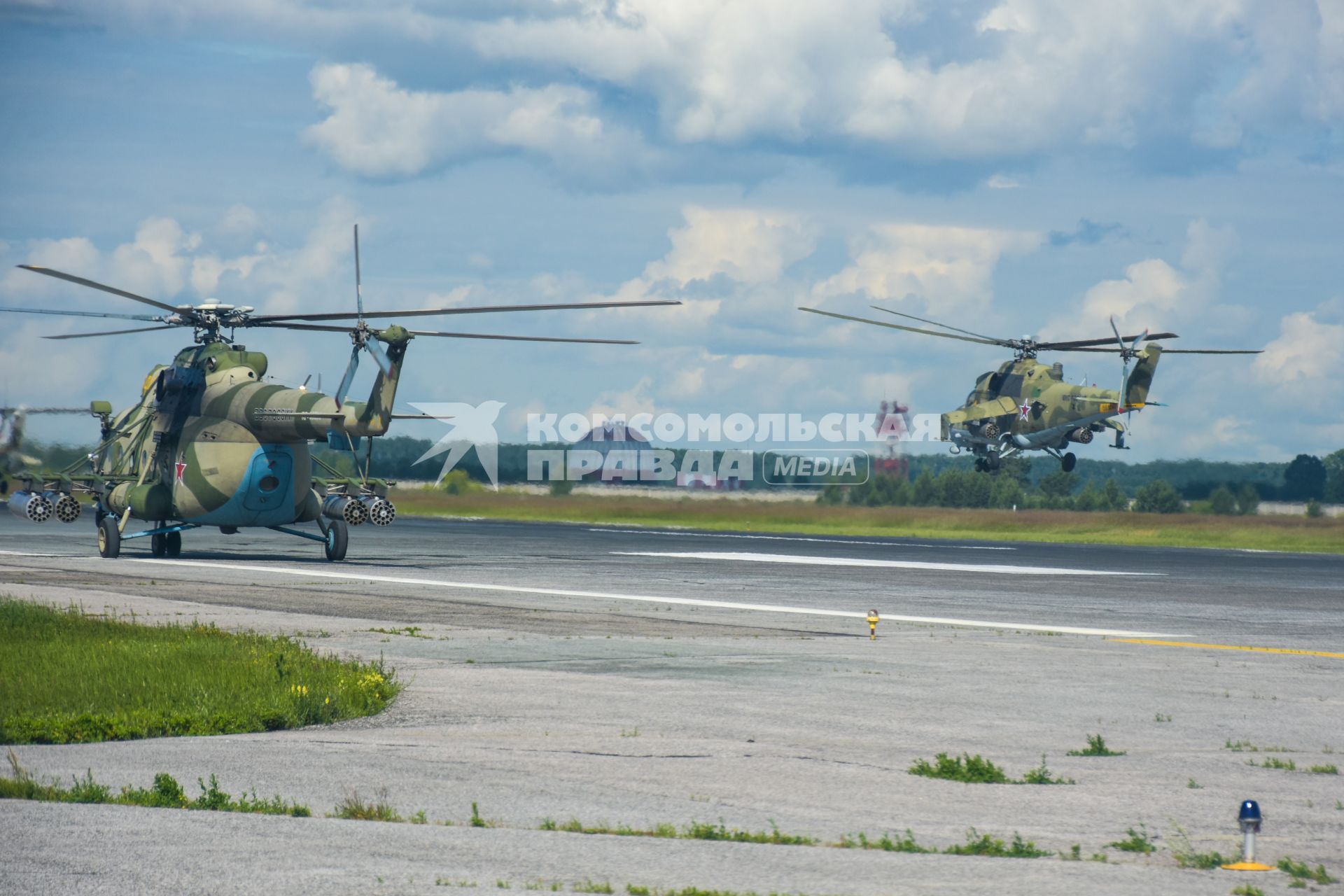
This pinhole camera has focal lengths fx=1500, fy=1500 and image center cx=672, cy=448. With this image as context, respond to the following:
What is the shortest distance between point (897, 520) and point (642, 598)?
52.5 metres

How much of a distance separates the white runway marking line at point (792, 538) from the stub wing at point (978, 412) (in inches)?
442

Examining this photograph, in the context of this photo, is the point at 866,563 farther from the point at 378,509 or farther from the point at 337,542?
the point at 337,542

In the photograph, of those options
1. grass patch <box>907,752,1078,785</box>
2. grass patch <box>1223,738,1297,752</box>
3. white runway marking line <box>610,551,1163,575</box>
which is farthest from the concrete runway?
white runway marking line <box>610,551,1163,575</box>

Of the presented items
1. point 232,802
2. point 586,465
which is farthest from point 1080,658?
point 586,465

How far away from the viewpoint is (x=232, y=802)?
9555 millimetres

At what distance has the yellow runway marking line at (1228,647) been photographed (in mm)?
20875

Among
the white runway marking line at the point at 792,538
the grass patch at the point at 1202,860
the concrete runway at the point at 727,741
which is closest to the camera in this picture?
the concrete runway at the point at 727,741

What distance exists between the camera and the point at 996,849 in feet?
28.2

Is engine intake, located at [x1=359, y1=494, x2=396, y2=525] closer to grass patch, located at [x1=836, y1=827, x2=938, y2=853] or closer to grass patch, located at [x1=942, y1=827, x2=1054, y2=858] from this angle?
grass patch, located at [x1=836, y1=827, x2=938, y2=853]

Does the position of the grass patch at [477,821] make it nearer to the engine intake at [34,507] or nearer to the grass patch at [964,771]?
the grass patch at [964,771]

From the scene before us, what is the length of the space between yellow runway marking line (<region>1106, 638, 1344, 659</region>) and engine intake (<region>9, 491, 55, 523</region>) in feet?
87.6

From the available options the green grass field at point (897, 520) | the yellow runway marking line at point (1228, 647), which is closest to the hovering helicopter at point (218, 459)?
the yellow runway marking line at point (1228, 647)

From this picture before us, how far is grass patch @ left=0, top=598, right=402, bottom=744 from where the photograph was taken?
494 inches

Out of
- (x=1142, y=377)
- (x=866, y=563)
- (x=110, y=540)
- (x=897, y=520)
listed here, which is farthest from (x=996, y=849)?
(x=897, y=520)
